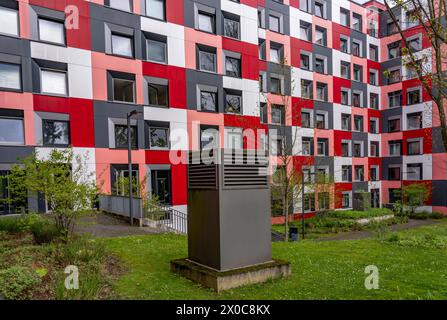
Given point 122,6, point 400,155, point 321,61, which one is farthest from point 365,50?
point 122,6

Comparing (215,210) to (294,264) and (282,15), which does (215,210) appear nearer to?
(294,264)

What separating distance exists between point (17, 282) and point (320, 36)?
35439 mm

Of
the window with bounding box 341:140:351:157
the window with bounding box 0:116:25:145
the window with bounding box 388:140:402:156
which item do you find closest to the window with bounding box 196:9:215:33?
Result: the window with bounding box 0:116:25:145

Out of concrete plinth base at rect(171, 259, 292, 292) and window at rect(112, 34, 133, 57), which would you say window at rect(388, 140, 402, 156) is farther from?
concrete plinth base at rect(171, 259, 292, 292)

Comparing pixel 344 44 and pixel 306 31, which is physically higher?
pixel 306 31

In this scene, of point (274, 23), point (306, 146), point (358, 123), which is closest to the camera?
point (274, 23)

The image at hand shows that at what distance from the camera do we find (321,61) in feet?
107

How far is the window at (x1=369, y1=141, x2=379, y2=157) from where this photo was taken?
3756 centimetres

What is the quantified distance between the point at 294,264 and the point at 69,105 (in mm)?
17165

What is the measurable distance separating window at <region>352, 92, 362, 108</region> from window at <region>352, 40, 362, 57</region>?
4.90 m

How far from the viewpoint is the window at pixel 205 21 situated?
918 inches

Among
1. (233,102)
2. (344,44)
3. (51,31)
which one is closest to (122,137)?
(51,31)

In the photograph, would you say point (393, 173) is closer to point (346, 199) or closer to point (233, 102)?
point (346, 199)

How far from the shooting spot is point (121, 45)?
20.2 metres
